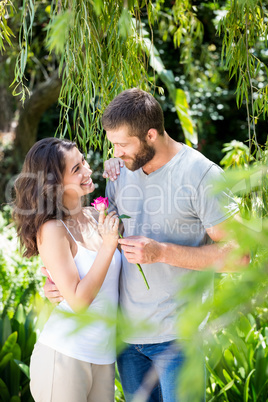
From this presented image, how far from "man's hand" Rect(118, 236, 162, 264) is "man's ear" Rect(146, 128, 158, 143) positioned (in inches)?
16.6

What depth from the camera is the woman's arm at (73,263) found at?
1658 millimetres

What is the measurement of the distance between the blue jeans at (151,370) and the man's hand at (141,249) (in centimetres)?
38

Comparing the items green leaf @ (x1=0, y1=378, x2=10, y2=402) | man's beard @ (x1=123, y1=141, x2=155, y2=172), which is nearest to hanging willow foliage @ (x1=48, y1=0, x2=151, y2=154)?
man's beard @ (x1=123, y1=141, x2=155, y2=172)

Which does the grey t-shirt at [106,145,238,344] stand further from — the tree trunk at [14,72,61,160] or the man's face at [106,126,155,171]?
the tree trunk at [14,72,61,160]

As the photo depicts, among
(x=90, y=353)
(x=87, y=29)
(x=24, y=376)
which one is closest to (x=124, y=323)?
(x=90, y=353)

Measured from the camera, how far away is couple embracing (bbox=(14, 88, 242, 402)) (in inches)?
66.9

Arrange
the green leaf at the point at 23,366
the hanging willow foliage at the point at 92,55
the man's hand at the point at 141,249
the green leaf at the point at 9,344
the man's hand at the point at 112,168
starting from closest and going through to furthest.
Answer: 1. the man's hand at the point at 141,249
2. the hanging willow foliage at the point at 92,55
3. the man's hand at the point at 112,168
4. the green leaf at the point at 23,366
5. the green leaf at the point at 9,344

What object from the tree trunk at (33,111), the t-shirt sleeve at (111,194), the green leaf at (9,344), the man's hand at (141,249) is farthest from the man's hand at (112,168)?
the tree trunk at (33,111)

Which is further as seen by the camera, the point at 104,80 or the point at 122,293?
the point at 104,80

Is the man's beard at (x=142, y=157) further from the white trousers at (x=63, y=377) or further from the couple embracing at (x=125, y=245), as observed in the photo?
the white trousers at (x=63, y=377)

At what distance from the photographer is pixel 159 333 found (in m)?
1.78

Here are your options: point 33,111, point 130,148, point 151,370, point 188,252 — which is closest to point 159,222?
point 188,252

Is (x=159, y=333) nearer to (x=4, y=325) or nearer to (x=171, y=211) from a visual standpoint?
(x=171, y=211)

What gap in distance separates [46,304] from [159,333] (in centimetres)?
132
